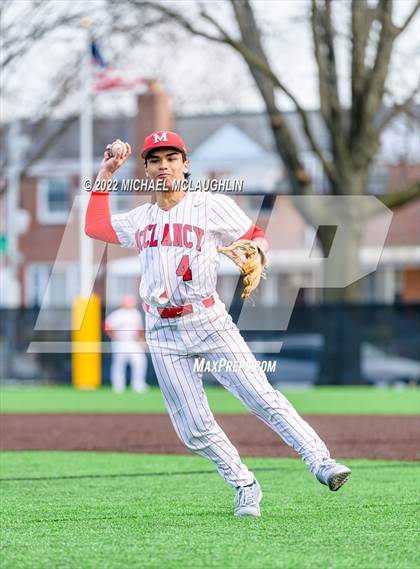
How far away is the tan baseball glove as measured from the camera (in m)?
6.82

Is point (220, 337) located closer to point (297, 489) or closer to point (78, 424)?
point (297, 489)

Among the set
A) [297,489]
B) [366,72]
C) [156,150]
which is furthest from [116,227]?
[366,72]

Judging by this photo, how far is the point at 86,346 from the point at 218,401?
501cm

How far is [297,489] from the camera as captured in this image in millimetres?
8578

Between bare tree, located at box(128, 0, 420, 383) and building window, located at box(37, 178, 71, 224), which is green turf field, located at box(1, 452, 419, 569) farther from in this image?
building window, located at box(37, 178, 71, 224)

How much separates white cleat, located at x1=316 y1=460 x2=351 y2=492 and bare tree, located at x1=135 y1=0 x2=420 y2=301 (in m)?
17.9

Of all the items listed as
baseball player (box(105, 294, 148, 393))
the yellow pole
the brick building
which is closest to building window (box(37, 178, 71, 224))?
the brick building

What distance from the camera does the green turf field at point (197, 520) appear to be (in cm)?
554

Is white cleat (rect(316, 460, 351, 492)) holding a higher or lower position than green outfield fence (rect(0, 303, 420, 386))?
higher

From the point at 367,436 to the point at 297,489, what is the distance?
5.39 meters

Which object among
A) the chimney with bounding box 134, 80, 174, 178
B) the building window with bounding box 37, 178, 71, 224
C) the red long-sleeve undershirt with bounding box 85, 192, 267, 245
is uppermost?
the chimney with bounding box 134, 80, 174, 178

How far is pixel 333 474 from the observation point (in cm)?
674

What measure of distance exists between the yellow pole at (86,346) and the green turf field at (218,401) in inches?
20.1

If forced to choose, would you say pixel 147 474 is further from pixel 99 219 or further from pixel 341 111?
pixel 341 111
